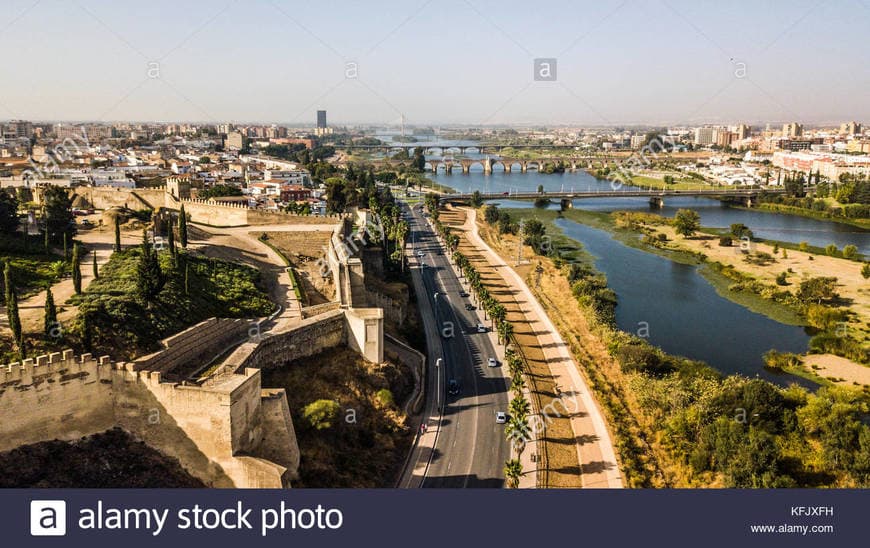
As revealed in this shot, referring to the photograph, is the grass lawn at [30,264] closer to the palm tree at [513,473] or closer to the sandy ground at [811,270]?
the palm tree at [513,473]

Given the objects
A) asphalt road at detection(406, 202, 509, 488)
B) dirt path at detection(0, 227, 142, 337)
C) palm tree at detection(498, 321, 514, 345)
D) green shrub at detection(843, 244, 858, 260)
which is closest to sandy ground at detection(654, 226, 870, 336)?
green shrub at detection(843, 244, 858, 260)

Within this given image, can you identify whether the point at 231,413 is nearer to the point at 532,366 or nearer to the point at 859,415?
the point at 532,366

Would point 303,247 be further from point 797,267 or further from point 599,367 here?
point 797,267

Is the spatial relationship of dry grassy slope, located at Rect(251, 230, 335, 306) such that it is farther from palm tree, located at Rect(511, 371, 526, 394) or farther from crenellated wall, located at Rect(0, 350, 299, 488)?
crenellated wall, located at Rect(0, 350, 299, 488)

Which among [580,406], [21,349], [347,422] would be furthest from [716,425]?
[21,349]

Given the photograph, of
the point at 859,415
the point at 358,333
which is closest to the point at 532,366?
the point at 358,333
